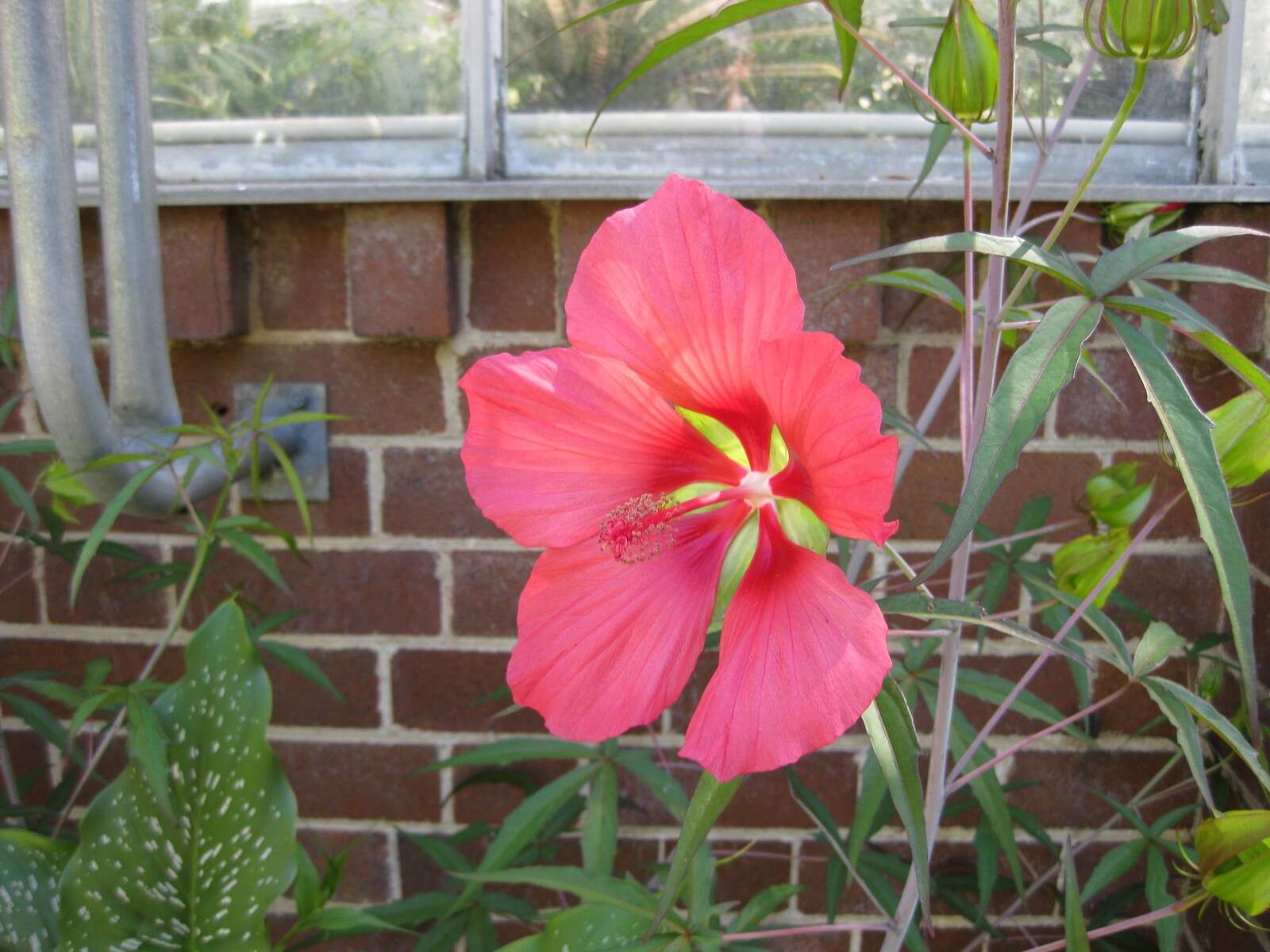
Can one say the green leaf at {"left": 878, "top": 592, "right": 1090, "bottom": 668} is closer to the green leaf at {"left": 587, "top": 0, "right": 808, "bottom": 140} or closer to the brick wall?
the green leaf at {"left": 587, "top": 0, "right": 808, "bottom": 140}

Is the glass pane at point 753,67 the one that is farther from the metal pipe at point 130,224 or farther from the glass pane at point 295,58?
the metal pipe at point 130,224

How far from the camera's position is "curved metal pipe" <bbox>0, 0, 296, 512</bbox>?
2.14 ft

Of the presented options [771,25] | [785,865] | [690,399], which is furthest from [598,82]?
[785,865]

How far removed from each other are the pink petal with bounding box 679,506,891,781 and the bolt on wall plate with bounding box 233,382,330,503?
2.08ft

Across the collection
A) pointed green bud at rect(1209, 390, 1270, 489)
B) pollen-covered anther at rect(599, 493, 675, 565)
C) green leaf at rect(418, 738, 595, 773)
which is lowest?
green leaf at rect(418, 738, 595, 773)

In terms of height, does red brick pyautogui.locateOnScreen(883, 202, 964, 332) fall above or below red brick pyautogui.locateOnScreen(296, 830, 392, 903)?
above

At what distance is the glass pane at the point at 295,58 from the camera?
946 mm

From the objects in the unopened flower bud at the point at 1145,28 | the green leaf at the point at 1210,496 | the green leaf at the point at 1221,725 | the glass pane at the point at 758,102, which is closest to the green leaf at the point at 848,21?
the unopened flower bud at the point at 1145,28

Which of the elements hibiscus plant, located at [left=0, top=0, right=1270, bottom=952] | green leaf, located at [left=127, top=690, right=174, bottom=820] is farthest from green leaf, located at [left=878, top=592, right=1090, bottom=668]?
green leaf, located at [left=127, top=690, right=174, bottom=820]

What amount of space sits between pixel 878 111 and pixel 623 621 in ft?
2.22

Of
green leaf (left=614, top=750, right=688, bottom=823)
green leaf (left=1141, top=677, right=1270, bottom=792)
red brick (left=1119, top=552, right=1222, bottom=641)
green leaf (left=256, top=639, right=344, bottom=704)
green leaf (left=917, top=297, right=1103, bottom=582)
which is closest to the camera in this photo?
green leaf (left=917, top=297, right=1103, bottom=582)

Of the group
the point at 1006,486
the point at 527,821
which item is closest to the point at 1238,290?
the point at 1006,486

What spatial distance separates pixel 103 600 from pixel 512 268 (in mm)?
508

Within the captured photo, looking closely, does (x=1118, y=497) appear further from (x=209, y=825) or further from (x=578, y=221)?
(x=209, y=825)
